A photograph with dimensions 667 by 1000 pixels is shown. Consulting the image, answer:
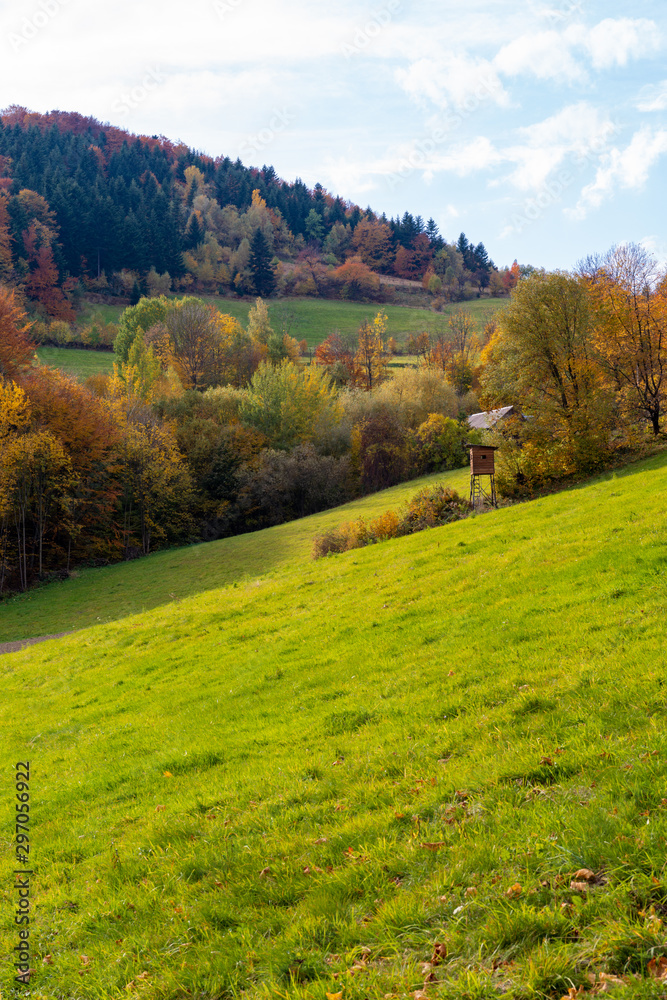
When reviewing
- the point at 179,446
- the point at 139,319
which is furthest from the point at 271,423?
the point at 139,319

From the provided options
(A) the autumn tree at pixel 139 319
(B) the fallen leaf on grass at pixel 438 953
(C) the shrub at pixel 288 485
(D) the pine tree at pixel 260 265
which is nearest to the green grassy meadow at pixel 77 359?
(A) the autumn tree at pixel 139 319

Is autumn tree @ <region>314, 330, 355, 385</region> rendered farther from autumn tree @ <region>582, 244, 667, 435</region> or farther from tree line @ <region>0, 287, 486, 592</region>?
autumn tree @ <region>582, 244, 667, 435</region>

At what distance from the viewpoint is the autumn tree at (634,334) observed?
1056 inches

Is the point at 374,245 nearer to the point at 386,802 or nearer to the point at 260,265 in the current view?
the point at 260,265

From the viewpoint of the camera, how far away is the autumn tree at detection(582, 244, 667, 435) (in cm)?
2683

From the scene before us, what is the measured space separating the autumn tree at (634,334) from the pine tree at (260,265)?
10410 cm

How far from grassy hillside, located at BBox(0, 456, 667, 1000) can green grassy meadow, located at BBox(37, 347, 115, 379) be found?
228 feet

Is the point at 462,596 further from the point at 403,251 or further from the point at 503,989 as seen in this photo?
the point at 403,251

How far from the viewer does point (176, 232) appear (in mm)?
117312

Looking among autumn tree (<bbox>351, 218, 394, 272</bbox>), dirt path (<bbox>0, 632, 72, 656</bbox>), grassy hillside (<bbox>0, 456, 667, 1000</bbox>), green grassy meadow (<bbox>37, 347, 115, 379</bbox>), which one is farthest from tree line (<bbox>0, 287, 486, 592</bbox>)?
autumn tree (<bbox>351, 218, 394, 272</bbox>)

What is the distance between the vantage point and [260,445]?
52844 millimetres

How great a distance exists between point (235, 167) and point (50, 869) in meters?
179

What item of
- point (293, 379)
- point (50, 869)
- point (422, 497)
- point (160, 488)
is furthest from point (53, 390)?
point (50, 869)

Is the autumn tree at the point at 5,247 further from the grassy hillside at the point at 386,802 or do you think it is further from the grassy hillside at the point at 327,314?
the grassy hillside at the point at 386,802
